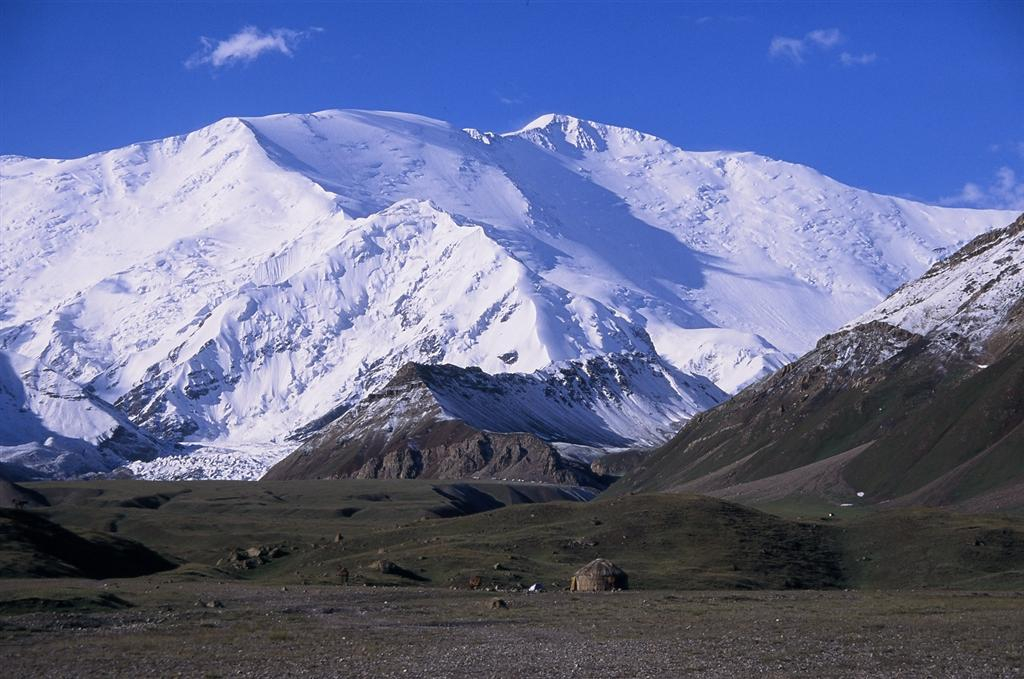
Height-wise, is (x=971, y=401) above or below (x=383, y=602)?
above

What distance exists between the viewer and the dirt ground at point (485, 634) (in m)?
49.8

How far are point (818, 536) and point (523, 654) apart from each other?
212ft

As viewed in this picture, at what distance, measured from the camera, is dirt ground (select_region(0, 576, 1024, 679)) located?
4981cm

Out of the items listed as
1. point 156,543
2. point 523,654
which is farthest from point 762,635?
point 156,543

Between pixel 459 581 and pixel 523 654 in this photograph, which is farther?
pixel 459 581

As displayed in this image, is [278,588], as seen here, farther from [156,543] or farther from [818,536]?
[156,543]

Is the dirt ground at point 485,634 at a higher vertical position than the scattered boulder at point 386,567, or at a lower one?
lower

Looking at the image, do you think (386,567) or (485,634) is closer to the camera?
(485,634)

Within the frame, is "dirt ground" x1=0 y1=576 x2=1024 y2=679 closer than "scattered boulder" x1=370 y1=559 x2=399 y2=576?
Yes

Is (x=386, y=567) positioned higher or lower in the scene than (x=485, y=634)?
higher

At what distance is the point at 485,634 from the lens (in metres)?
60.1

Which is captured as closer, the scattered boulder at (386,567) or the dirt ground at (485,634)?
the dirt ground at (485,634)

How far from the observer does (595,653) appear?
54.1 metres

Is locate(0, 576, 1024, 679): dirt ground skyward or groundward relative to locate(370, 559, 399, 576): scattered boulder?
groundward
